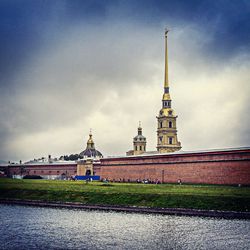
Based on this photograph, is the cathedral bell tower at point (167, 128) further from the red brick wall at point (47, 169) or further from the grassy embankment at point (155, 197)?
the grassy embankment at point (155, 197)

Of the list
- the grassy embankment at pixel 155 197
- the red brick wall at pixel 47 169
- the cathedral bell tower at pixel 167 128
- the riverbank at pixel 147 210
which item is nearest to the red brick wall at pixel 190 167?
the grassy embankment at pixel 155 197

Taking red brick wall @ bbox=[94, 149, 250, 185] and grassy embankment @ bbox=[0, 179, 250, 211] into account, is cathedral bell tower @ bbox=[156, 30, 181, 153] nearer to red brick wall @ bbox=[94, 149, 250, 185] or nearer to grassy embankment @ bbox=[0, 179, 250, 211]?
red brick wall @ bbox=[94, 149, 250, 185]

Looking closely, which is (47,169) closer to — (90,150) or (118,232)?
(90,150)

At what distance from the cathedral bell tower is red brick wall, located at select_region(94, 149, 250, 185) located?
2882 centimetres

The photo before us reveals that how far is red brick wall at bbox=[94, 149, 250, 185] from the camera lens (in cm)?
4659

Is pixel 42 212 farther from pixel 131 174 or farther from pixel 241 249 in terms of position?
pixel 131 174

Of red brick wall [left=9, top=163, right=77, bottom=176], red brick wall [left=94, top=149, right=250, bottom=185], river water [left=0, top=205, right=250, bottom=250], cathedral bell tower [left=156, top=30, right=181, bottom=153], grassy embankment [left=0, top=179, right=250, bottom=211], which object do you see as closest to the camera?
river water [left=0, top=205, right=250, bottom=250]

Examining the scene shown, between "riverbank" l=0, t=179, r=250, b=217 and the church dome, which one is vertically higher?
the church dome

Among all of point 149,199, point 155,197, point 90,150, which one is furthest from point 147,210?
point 90,150

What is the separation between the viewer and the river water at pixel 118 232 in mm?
22219

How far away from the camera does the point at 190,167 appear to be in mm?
52594

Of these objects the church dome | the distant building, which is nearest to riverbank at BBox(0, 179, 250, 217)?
the distant building

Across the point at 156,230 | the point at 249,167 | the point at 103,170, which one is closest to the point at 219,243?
the point at 156,230

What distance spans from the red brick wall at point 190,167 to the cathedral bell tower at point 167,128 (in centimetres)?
2882
